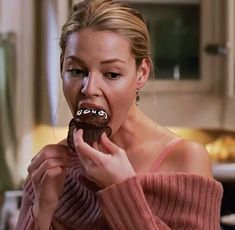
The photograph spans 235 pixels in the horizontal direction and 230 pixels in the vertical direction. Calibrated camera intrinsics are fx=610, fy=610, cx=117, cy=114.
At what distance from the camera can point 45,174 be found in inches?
28.8

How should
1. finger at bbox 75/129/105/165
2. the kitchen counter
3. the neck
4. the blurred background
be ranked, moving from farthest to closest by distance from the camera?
1. the blurred background
2. the kitchen counter
3. the neck
4. finger at bbox 75/129/105/165

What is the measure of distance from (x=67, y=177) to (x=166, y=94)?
1059 millimetres

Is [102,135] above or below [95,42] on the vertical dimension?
below

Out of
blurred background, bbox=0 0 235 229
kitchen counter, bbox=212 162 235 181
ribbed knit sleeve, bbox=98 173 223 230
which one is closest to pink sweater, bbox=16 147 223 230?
ribbed knit sleeve, bbox=98 173 223 230

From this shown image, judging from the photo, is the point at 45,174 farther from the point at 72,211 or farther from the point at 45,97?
the point at 45,97

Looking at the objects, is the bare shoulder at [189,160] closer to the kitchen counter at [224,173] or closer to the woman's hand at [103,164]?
the woman's hand at [103,164]

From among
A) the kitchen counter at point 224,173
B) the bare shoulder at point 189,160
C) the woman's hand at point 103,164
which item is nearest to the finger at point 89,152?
the woman's hand at point 103,164

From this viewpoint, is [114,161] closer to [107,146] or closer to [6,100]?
[107,146]

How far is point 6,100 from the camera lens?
1.81 m

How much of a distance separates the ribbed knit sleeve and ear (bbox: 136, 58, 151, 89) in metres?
0.12

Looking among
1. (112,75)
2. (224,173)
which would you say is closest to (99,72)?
(112,75)

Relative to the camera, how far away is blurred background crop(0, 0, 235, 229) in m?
1.79

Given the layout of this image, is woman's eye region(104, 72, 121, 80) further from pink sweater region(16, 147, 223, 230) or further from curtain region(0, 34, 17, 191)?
curtain region(0, 34, 17, 191)

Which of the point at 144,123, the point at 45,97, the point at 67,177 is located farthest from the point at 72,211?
the point at 45,97
